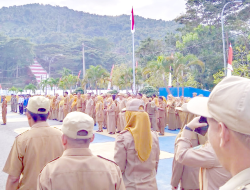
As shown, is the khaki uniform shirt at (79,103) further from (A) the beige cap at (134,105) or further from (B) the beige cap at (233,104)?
(B) the beige cap at (233,104)

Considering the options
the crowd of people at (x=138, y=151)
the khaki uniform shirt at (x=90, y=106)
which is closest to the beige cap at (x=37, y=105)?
the crowd of people at (x=138, y=151)

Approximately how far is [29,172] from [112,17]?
170046mm

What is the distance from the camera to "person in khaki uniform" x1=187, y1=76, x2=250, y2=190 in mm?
1037

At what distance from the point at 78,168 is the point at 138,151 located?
117 centimetres

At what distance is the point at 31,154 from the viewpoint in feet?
Result: 8.89

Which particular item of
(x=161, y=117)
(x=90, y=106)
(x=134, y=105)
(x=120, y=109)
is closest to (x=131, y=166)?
(x=134, y=105)

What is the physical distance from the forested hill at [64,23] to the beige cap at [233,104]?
132341 mm

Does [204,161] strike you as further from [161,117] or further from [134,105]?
[161,117]

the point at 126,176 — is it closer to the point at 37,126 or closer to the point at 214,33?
the point at 37,126

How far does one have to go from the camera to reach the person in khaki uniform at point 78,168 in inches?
78.5

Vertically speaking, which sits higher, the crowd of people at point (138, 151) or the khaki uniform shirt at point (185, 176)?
the crowd of people at point (138, 151)

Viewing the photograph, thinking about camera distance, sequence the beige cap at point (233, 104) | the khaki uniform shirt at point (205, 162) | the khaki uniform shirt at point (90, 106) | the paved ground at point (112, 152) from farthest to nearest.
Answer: the khaki uniform shirt at point (90, 106)
the paved ground at point (112, 152)
the khaki uniform shirt at point (205, 162)
the beige cap at point (233, 104)

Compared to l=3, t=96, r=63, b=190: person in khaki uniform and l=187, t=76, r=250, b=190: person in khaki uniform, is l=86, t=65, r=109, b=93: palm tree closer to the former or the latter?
l=3, t=96, r=63, b=190: person in khaki uniform

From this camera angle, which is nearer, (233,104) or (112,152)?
(233,104)
